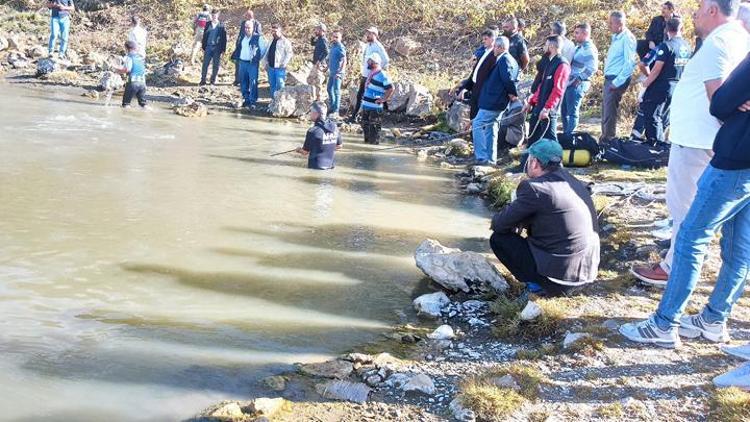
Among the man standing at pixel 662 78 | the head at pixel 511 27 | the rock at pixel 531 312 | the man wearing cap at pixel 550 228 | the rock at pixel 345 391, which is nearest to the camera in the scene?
the rock at pixel 345 391

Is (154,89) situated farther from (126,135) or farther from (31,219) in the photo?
(31,219)

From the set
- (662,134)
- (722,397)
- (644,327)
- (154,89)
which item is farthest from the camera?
(154,89)

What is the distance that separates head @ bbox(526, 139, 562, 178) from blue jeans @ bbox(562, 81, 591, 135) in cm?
543

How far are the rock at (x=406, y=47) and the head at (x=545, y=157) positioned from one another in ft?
49.5

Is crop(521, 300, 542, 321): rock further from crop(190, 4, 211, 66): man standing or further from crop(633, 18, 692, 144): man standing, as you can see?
crop(190, 4, 211, 66): man standing

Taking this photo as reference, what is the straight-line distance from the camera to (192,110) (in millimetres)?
15375

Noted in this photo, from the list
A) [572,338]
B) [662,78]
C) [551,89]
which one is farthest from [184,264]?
[662,78]

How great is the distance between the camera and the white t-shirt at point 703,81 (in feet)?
14.5

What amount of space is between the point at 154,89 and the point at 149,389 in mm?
14987

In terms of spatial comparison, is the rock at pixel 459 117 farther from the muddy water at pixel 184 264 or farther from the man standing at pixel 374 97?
the muddy water at pixel 184 264

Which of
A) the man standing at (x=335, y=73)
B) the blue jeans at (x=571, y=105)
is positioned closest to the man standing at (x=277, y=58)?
the man standing at (x=335, y=73)

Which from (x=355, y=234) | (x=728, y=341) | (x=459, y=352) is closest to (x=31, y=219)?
(x=355, y=234)

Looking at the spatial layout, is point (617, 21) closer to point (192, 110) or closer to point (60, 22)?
point (192, 110)

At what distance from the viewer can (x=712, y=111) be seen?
13.6ft
